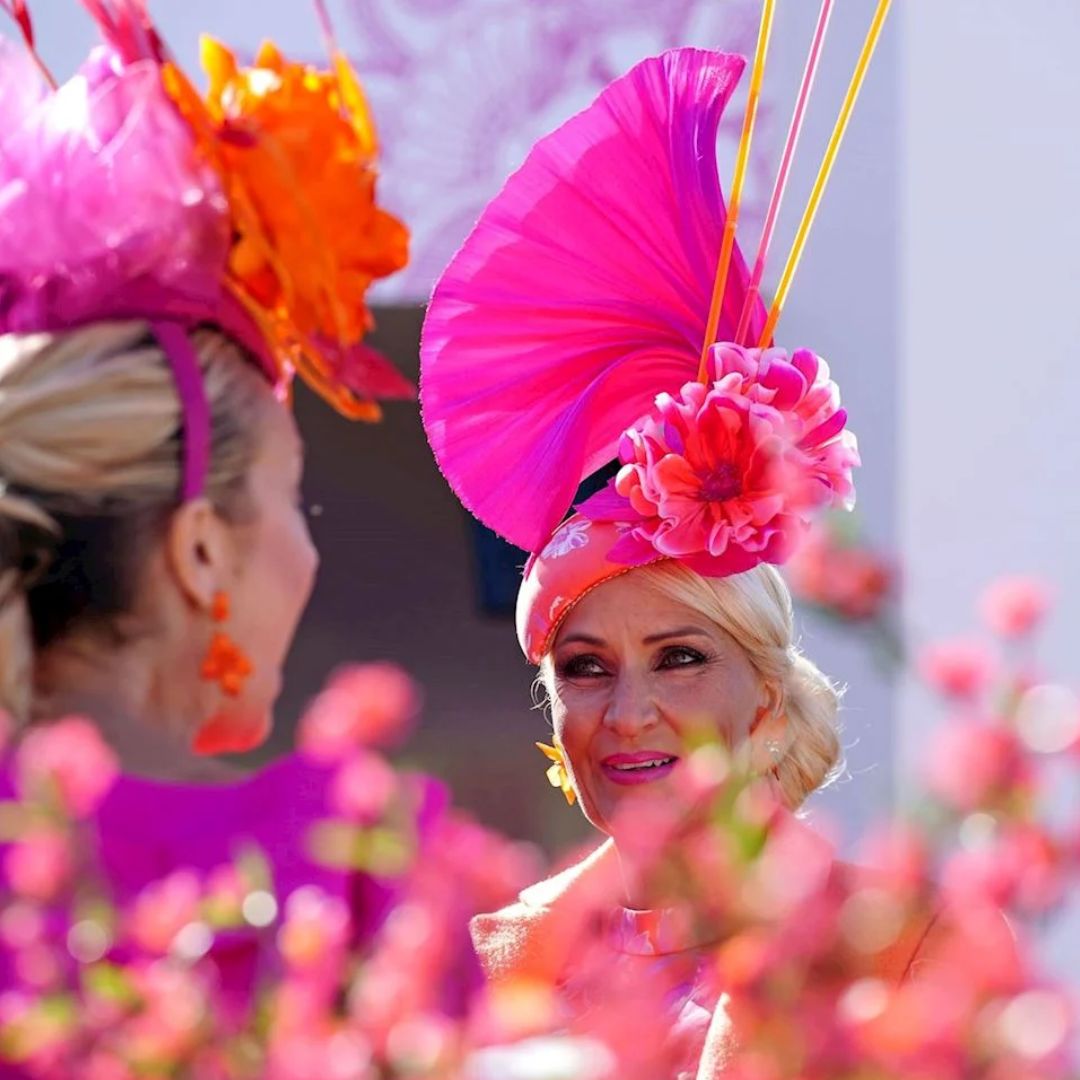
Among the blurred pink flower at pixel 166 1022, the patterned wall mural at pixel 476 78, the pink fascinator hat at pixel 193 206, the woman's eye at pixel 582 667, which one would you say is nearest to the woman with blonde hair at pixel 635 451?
the woman's eye at pixel 582 667

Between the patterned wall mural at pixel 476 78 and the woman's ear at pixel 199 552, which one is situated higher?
the woman's ear at pixel 199 552

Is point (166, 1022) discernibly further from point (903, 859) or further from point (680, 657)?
point (680, 657)

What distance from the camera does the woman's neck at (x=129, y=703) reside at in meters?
1.28

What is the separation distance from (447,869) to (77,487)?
47 centimetres

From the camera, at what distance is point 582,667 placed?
2430 mm

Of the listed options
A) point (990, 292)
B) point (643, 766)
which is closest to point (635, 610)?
point (643, 766)

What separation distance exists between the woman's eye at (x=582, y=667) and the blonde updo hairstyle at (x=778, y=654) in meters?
0.04

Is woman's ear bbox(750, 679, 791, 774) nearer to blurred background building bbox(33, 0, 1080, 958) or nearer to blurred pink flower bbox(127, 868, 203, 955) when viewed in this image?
blurred pink flower bbox(127, 868, 203, 955)

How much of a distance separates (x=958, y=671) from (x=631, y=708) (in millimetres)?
1527

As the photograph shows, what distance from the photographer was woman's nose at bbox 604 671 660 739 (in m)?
2.33

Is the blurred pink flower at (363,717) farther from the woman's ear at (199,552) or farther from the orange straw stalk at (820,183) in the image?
the orange straw stalk at (820,183)

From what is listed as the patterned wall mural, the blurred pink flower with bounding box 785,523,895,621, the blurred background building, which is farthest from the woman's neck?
the patterned wall mural

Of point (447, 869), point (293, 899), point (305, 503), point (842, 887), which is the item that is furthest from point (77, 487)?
point (305, 503)

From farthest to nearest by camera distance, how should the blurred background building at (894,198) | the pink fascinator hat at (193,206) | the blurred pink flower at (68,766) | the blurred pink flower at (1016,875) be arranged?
the blurred background building at (894,198), the pink fascinator hat at (193,206), the blurred pink flower at (68,766), the blurred pink flower at (1016,875)
